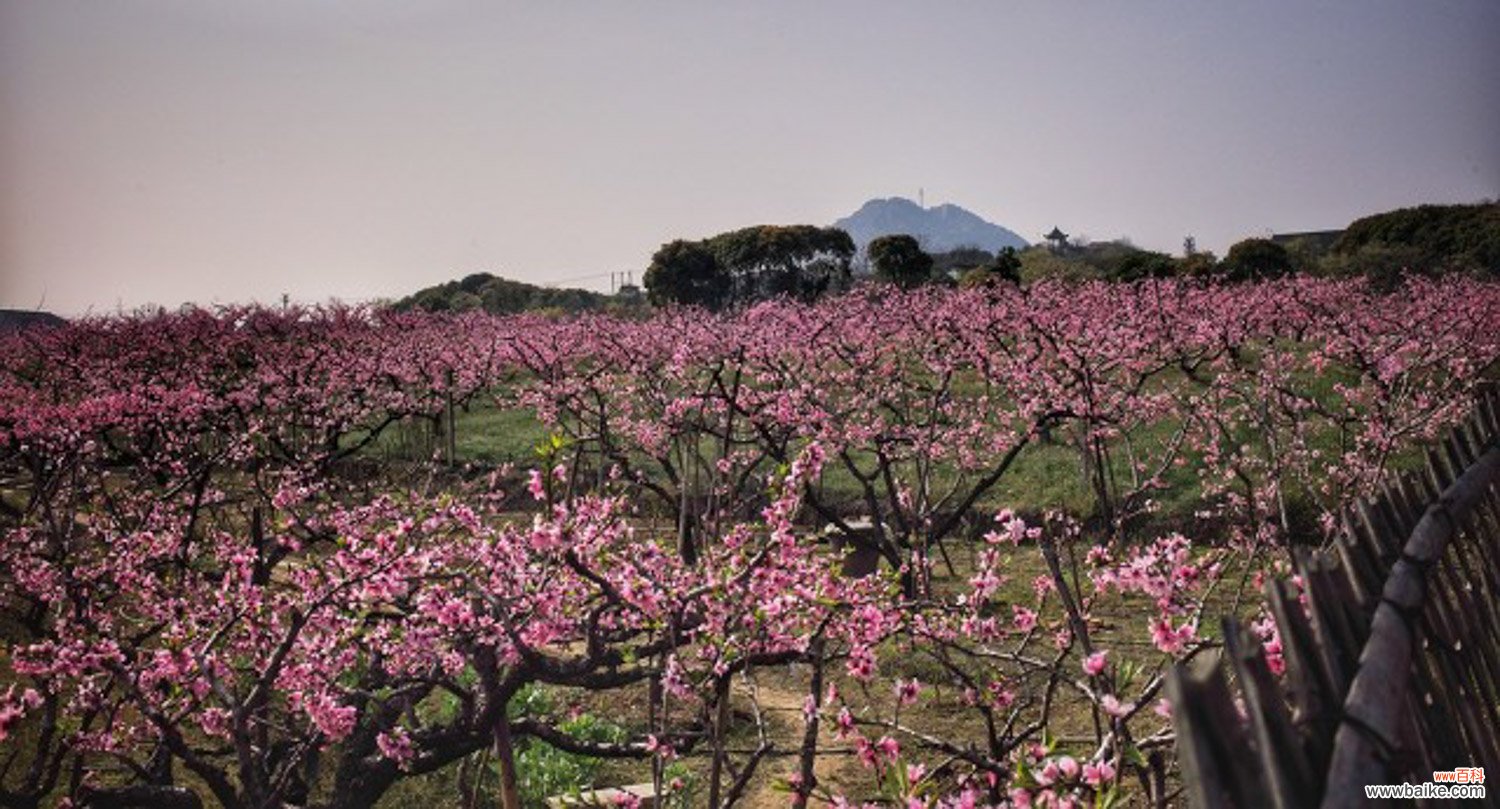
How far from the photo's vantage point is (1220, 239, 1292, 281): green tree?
3709cm

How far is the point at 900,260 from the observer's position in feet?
148

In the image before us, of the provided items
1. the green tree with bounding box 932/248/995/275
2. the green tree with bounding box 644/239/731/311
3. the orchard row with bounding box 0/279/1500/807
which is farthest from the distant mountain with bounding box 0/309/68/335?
the green tree with bounding box 932/248/995/275

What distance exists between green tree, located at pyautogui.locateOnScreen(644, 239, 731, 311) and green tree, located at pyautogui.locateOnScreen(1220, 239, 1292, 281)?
22.2m

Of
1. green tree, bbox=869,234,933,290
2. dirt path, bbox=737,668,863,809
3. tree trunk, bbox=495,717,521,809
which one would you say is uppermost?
green tree, bbox=869,234,933,290

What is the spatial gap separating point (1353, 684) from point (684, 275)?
49.3m

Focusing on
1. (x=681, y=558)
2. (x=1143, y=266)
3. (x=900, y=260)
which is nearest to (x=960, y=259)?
(x=900, y=260)

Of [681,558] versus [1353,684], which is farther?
[681,558]

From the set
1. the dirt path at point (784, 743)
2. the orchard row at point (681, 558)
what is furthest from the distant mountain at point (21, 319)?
the dirt path at point (784, 743)

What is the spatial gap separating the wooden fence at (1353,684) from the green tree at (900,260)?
139 ft

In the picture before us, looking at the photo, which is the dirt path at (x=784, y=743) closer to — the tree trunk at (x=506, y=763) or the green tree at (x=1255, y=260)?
the tree trunk at (x=506, y=763)

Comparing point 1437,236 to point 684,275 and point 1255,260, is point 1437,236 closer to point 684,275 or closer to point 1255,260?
point 1255,260

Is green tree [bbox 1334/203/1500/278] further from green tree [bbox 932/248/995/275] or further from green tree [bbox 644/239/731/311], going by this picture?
green tree [bbox 644/239/731/311]

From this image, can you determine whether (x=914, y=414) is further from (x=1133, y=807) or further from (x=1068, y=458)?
(x=1133, y=807)

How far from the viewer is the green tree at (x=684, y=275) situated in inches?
1982
